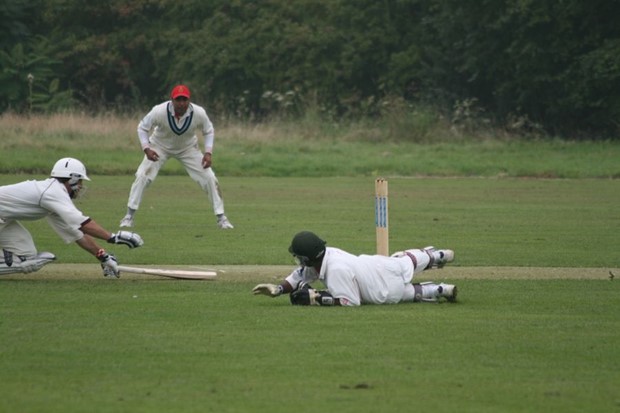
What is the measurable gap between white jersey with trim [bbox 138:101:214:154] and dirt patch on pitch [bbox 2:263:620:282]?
17.0 feet

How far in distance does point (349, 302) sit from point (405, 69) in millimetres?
45589

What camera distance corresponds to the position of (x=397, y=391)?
8.44 meters

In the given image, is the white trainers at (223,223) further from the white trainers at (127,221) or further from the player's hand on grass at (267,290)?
the player's hand on grass at (267,290)

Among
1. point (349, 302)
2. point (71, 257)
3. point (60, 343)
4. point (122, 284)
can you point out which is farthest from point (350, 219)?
point (60, 343)

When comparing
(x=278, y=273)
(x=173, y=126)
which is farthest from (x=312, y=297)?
(x=173, y=126)

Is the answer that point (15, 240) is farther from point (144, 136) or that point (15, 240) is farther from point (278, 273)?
point (144, 136)

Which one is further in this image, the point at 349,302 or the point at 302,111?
the point at 302,111

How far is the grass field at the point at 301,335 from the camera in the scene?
8.32 m

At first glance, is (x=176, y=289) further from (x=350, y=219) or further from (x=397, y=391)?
(x=350, y=219)

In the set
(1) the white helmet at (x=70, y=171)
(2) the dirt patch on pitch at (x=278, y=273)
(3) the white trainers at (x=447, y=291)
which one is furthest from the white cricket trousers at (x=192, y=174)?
(3) the white trainers at (x=447, y=291)

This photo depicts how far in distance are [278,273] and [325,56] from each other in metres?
44.2

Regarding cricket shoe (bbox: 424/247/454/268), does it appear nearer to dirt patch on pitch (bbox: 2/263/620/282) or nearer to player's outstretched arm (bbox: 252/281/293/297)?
player's outstretched arm (bbox: 252/281/293/297)

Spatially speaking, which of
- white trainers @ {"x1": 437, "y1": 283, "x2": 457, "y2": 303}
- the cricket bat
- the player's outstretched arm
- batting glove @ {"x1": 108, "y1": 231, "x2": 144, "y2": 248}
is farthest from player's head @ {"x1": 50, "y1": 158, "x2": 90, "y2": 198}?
white trainers @ {"x1": 437, "y1": 283, "x2": 457, "y2": 303}

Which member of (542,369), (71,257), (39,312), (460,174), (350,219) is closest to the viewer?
(542,369)
